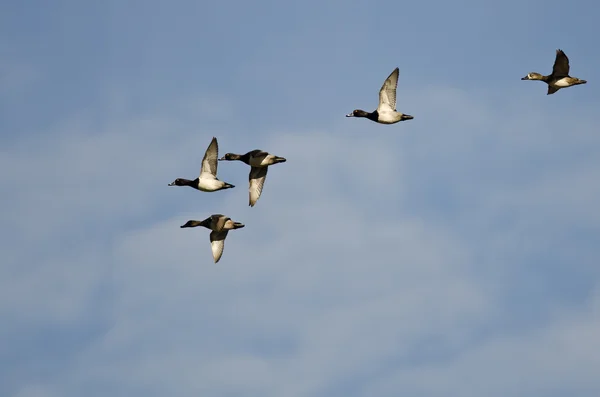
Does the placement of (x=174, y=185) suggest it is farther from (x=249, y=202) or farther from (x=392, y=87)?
(x=392, y=87)

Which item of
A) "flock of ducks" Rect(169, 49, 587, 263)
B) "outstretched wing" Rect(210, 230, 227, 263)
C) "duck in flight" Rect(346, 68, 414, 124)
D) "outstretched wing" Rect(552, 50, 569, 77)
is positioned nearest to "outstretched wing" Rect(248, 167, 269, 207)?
"flock of ducks" Rect(169, 49, 587, 263)

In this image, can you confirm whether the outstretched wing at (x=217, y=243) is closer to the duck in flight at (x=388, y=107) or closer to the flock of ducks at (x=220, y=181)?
the flock of ducks at (x=220, y=181)

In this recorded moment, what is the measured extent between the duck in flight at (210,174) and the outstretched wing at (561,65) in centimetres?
2104

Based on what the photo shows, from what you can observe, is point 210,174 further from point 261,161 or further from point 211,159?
point 261,161

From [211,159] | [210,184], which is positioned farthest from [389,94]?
[210,184]

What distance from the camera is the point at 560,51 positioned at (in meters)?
78.9

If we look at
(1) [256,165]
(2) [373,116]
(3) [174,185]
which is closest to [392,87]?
(2) [373,116]

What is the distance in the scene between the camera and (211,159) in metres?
76.4

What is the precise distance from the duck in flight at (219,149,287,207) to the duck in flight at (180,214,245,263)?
7.01ft

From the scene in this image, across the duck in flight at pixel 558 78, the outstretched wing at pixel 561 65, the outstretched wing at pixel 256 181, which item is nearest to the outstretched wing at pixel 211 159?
the outstretched wing at pixel 256 181

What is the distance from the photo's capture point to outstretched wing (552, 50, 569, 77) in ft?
261

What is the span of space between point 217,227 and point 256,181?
12.4ft

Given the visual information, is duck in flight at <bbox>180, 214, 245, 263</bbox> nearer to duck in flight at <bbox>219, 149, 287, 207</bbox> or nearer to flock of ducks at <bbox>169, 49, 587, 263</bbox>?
flock of ducks at <bbox>169, 49, 587, 263</bbox>

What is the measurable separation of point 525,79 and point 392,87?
388 inches
